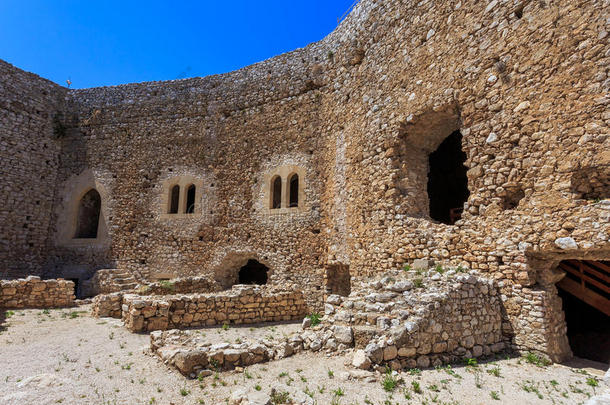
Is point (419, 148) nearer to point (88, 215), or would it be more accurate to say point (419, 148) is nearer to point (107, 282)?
point (107, 282)

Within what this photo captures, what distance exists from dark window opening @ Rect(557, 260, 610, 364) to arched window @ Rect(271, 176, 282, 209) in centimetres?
895

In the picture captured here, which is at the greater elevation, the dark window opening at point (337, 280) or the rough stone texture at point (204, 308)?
the dark window opening at point (337, 280)

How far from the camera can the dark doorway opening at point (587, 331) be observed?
686 centimetres

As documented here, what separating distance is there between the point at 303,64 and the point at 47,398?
1222cm

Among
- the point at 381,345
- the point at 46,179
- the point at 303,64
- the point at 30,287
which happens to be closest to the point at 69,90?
the point at 46,179

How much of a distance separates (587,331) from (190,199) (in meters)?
13.7

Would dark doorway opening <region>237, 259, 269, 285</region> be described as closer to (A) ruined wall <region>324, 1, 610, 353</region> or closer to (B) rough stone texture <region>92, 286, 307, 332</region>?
(B) rough stone texture <region>92, 286, 307, 332</region>

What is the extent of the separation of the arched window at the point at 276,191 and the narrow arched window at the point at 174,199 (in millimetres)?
4405

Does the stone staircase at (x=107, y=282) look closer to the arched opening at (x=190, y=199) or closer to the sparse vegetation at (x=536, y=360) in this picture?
the arched opening at (x=190, y=199)

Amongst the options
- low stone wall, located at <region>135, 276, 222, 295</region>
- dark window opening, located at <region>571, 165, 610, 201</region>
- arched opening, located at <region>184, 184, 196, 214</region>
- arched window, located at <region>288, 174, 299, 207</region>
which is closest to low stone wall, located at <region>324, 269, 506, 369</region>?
dark window opening, located at <region>571, 165, 610, 201</region>

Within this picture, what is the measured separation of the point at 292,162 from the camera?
1288 centimetres

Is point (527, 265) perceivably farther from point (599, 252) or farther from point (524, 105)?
point (524, 105)

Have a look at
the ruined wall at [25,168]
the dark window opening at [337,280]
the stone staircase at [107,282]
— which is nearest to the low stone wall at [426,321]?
the dark window opening at [337,280]

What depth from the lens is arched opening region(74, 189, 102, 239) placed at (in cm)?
1559
